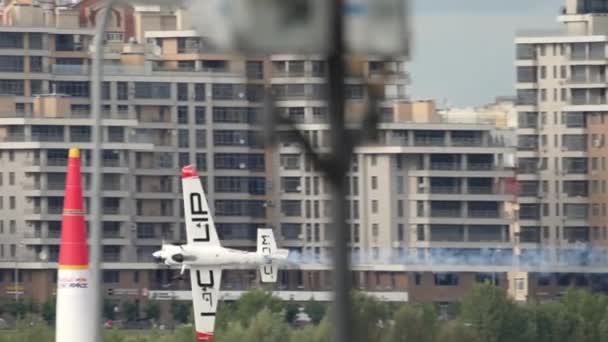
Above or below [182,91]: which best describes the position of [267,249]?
below

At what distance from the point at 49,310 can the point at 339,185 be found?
283 ft

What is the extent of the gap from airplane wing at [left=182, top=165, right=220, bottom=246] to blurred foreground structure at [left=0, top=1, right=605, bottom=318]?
27.3 m

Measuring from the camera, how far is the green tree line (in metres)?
60.6

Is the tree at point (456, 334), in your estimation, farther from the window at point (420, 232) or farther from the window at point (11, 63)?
the window at point (11, 63)

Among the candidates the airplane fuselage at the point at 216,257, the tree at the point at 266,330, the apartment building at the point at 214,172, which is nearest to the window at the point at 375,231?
the apartment building at the point at 214,172

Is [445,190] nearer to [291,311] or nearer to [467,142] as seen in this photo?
[467,142]

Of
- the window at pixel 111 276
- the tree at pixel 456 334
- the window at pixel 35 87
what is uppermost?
the window at pixel 35 87

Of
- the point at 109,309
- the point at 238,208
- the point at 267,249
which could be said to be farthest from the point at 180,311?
the point at 267,249

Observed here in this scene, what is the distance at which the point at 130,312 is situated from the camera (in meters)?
98.4

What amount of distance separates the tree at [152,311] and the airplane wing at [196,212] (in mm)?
22271

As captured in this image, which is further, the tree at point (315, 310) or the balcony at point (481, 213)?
the balcony at point (481, 213)

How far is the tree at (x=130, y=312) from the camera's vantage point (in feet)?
321

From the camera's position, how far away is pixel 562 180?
106 metres

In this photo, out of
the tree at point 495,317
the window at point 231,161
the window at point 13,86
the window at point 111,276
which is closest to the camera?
the tree at point 495,317
